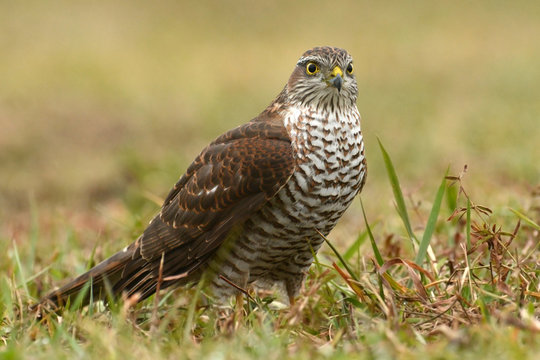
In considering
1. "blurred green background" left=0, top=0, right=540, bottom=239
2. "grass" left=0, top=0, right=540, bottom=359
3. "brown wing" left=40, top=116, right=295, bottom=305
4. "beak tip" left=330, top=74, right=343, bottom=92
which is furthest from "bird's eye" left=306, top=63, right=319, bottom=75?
"blurred green background" left=0, top=0, right=540, bottom=239

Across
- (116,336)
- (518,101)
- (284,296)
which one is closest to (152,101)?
(518,101)

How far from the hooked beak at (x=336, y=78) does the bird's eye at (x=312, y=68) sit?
3.9 inches

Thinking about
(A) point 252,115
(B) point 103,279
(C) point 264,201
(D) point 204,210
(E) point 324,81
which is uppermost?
(E) point 324,81

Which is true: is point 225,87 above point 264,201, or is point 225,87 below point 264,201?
below

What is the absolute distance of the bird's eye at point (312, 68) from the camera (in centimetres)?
419

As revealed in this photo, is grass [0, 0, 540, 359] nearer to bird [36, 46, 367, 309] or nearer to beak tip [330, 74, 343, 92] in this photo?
bird [36, 46, 367, 309]

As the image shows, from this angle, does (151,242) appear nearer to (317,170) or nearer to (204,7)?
(317,170)

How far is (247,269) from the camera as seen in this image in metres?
4.01

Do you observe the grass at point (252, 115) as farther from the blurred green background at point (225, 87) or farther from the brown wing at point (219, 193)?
the brown wing at point (219, 193)

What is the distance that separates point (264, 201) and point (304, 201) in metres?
0.18

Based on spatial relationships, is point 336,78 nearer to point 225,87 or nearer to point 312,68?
point 312,68

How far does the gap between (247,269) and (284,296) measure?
1.38ft

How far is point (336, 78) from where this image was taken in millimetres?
4051

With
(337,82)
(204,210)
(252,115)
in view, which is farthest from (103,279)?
(252,115)
